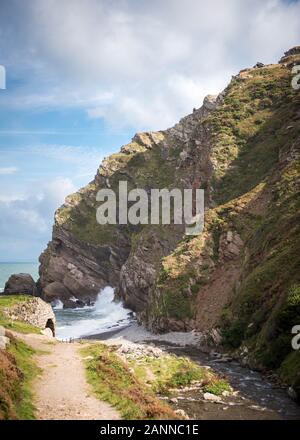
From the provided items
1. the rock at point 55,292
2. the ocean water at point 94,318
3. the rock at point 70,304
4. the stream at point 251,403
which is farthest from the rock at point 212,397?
the rock at point 55,292

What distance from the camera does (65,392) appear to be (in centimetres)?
3156

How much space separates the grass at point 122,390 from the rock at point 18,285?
79080mm

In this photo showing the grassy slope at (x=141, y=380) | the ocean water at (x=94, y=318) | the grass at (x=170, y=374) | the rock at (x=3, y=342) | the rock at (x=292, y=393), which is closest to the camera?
the grassy slope at (x=141, y=380)

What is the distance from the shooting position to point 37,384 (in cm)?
3347

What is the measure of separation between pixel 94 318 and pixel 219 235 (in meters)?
43.7

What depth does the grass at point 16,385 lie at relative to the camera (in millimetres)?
24597

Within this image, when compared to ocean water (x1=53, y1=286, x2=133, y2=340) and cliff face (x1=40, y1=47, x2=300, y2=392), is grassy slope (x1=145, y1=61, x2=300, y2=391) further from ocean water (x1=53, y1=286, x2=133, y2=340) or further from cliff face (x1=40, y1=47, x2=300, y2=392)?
ocean water (x1=53, y1=286, x2=133, y2=340)

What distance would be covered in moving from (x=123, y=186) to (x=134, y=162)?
13.9 metres

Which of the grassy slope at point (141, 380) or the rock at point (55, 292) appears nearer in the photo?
the grassy slope at point (141, 380)

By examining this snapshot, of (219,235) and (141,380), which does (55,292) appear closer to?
(219,235)

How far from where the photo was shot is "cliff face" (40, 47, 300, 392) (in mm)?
52875

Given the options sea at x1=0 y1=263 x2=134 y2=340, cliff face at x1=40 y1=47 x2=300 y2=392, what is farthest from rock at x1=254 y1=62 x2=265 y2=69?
sea at x1=0 y1=263 x2=134 y2=340

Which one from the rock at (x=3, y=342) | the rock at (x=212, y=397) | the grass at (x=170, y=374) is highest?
the rock at (x=3, y=342)

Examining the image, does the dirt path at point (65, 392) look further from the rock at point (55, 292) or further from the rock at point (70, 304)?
the rock at point (55, 292)
